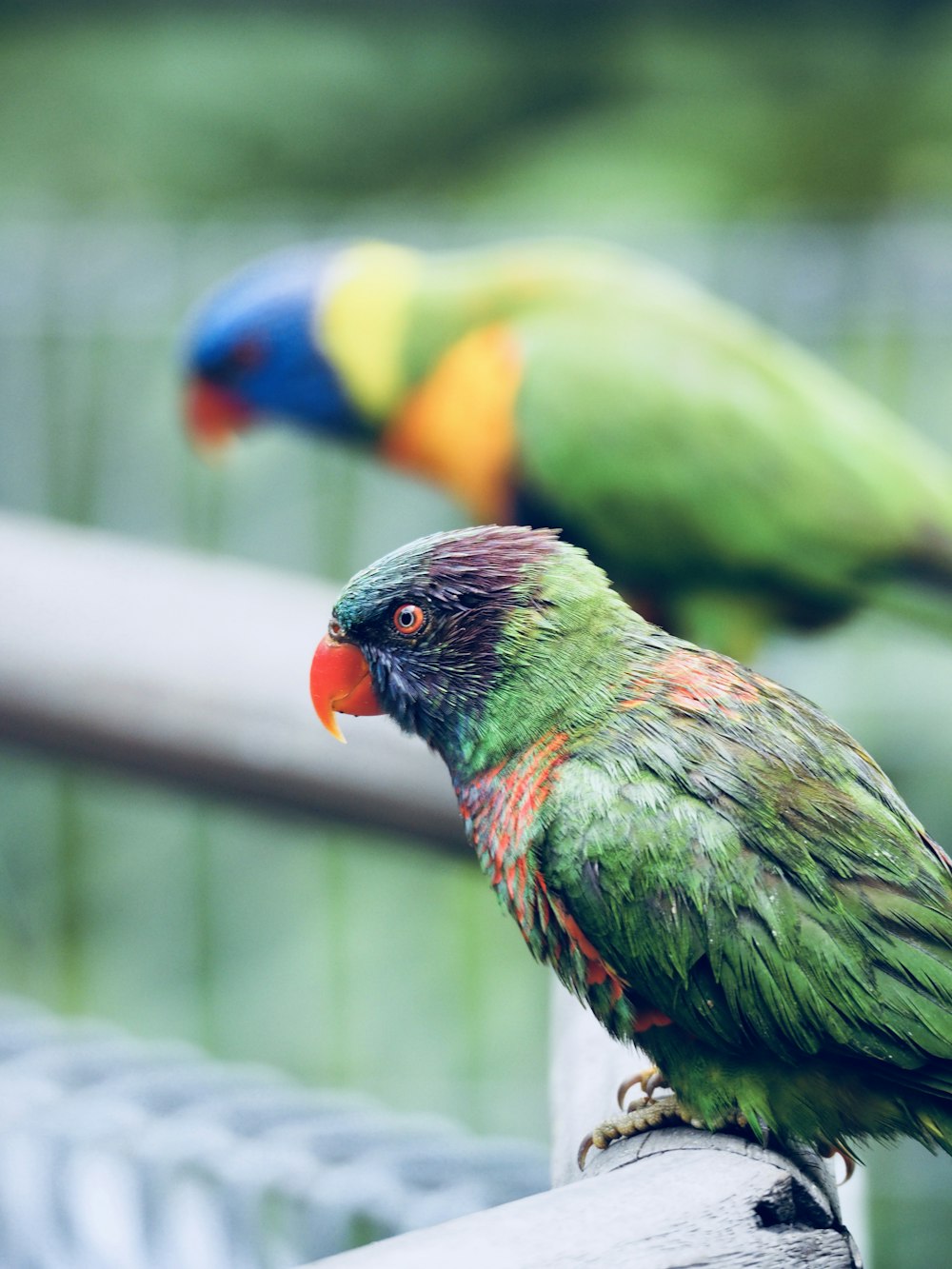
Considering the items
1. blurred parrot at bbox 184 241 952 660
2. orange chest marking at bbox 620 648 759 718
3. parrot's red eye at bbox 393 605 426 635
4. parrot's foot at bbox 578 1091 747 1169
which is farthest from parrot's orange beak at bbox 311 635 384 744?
blurred parrot at bbox 184 241 952 660

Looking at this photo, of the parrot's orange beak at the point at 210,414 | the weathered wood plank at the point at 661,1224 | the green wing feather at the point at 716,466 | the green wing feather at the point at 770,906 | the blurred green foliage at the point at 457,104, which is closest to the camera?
the weathered wood plank at the point at 661,1224

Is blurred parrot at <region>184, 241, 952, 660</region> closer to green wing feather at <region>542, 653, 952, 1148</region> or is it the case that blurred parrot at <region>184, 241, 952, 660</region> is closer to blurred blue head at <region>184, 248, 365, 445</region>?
blurred blue head at <region>184, 248, 365, 445</region>

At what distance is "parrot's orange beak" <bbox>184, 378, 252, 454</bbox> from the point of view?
7.36 ft

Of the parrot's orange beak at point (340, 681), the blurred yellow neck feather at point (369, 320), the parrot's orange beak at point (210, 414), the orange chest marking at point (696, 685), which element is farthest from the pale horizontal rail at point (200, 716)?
the parrot's orange beak at point (210, 414)

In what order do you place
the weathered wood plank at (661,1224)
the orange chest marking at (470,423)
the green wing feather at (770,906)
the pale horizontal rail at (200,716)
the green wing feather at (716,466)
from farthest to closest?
the orange chest marking at (470,423) < the green wing feather at (716,466) < the pale horizontal rail at (200,716) < the green wing feather at (770,906) < the weathered wood plank at (661,1224)

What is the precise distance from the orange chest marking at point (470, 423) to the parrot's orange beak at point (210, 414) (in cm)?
30

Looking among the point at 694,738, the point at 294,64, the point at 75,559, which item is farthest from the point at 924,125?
the point at 694,738

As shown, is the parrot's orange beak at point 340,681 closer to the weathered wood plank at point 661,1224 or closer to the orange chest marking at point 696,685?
the orange chest marking at point 696,685

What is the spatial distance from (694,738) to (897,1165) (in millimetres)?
1592

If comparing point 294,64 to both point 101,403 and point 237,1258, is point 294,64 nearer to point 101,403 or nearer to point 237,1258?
point 101,403

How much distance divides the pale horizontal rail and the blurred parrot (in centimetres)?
75

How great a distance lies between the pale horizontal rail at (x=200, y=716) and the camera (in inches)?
43.3

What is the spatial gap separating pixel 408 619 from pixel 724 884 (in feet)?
0.76

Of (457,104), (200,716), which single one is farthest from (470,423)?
(457,104)
